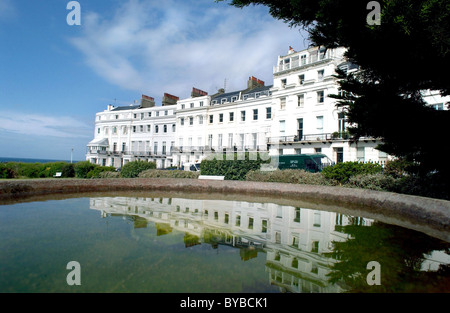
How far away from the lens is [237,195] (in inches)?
482

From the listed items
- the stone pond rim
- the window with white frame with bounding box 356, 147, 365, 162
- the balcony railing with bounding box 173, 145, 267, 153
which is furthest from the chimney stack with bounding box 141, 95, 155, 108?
the stone pond rim

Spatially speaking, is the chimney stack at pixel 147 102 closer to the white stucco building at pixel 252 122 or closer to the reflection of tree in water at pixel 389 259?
the white stucco building at pixel 252 122

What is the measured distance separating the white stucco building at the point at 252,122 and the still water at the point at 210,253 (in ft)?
50.2

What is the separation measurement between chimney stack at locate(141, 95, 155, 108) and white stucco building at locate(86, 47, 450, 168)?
172mm

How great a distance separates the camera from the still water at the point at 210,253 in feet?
10.7

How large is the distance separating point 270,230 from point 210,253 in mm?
2178

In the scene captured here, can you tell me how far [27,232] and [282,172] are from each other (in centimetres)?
1347

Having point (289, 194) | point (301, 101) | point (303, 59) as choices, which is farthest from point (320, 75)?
point (289, 194)

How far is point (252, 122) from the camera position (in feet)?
118

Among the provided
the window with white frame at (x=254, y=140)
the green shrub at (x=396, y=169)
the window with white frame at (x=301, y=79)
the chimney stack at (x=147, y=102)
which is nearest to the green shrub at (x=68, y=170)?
the window with white frame at (x=254, y=140)

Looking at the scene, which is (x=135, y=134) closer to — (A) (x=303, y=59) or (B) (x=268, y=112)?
(B) (x=268, y=112)

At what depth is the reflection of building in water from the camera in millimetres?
3703

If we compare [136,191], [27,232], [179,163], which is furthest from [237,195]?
[179,163]
